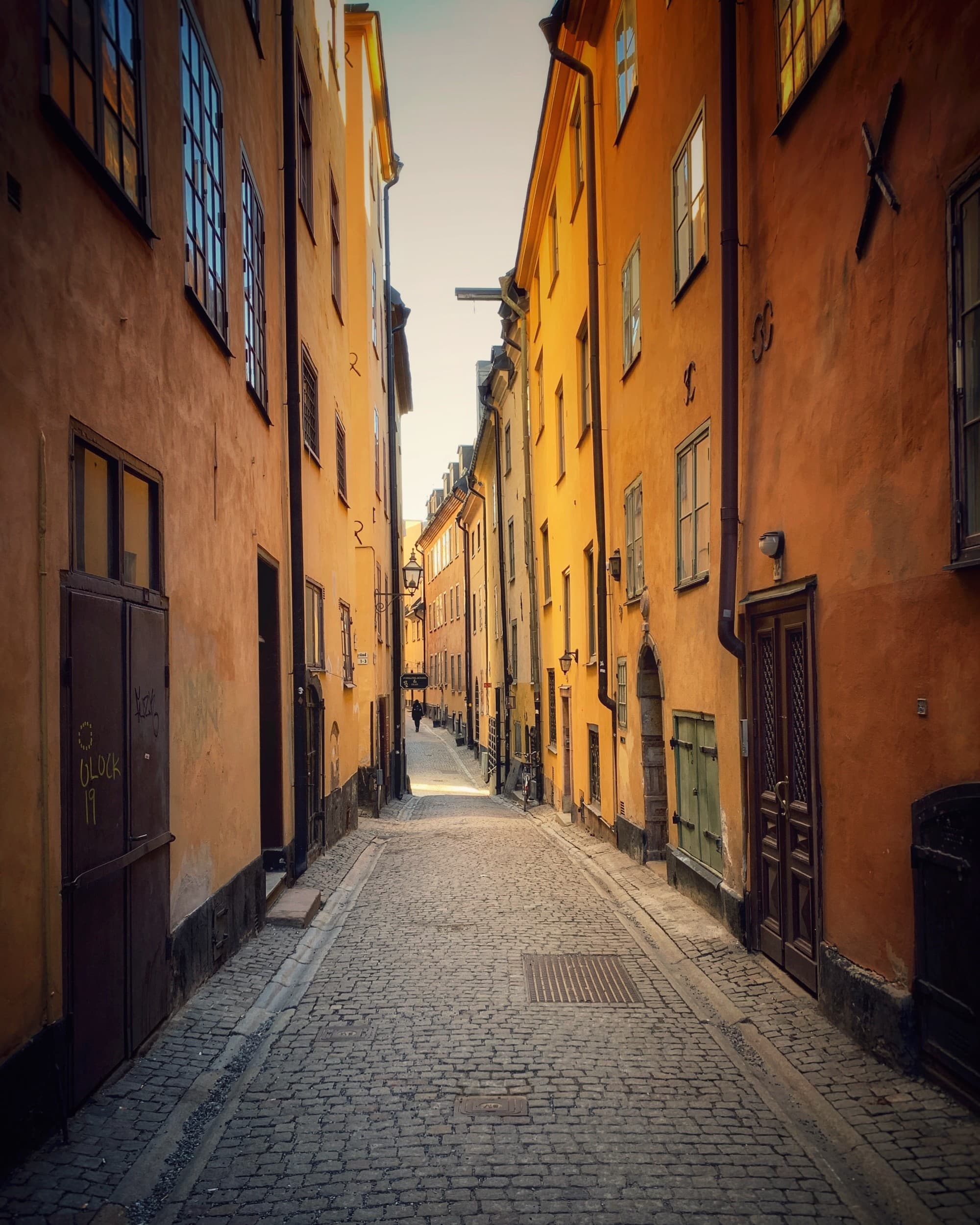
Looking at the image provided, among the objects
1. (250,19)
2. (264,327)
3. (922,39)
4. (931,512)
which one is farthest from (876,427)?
(250,19)

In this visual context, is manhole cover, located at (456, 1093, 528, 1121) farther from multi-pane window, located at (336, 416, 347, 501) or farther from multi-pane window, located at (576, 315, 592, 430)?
multi-pane window, located at (336, 416, 347, 501)

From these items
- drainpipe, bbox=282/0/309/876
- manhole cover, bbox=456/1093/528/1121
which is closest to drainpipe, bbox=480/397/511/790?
drainpipe, bbox=282/0/309/876

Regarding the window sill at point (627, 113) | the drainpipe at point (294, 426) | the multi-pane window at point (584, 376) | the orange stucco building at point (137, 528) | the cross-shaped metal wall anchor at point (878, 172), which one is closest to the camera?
the orange stucco building at point (137, 528)

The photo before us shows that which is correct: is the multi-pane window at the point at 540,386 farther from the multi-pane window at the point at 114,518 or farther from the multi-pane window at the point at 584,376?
the multi-pane window at the point at 114,518

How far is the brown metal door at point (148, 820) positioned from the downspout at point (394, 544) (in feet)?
61.0

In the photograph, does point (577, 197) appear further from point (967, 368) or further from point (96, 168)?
point (967, 368)

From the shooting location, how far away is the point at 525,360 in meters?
23.0

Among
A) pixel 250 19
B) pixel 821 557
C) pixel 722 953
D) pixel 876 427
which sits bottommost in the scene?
pixel 722 953

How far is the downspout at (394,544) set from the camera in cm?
2452

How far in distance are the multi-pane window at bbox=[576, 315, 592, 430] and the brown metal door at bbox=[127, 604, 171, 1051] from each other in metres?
10.3

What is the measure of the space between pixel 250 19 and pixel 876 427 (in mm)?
7510

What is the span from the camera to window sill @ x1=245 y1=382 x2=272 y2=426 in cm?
902

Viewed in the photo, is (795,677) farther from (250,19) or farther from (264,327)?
(250,19)

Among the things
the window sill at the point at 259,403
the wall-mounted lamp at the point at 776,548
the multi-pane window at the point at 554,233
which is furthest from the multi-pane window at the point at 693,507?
the multi-pane window at the point at 554,233
